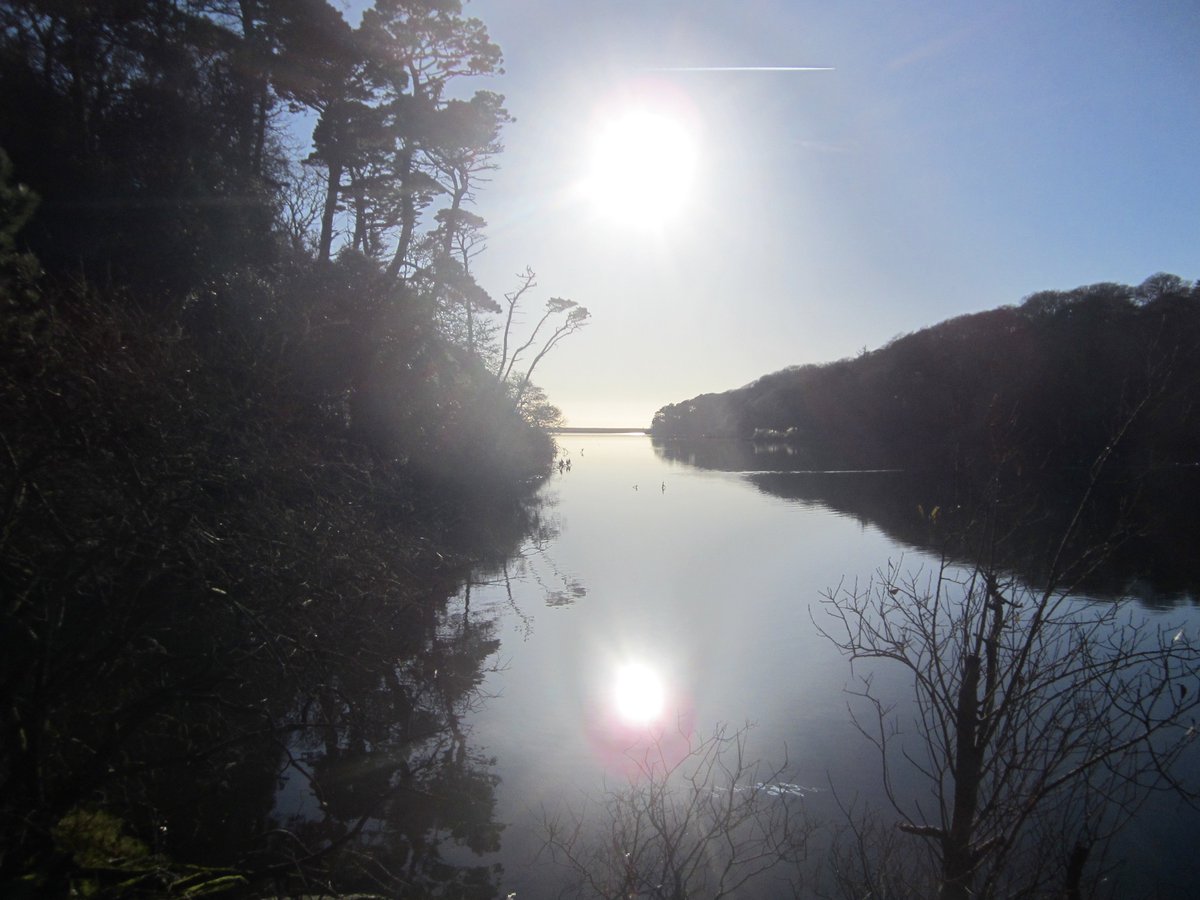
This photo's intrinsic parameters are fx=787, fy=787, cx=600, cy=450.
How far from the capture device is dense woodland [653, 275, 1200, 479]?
4477 mm

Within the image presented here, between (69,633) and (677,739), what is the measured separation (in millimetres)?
5173

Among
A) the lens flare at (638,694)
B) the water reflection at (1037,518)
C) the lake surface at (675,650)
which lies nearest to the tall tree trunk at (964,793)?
the water reflection at (1037,518)

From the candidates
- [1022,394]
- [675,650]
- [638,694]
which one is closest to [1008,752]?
[638,694]

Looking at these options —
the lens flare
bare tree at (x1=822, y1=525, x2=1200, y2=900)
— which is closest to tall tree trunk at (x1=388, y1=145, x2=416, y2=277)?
the lens flare

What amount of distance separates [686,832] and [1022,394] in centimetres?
1534

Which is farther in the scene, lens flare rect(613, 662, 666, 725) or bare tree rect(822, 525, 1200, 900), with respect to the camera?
lens flare rect(613, 662, 666, 725)

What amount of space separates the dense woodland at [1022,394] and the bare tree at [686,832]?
2817 mm

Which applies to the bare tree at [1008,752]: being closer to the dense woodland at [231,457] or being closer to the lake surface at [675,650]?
the lake surface at [675,650]

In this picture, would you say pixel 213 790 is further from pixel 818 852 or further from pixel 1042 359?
pixel 1042 359

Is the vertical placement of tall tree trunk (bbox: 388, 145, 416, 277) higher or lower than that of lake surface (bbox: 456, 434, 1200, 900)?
higher

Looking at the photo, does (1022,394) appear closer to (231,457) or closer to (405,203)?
(405,203)

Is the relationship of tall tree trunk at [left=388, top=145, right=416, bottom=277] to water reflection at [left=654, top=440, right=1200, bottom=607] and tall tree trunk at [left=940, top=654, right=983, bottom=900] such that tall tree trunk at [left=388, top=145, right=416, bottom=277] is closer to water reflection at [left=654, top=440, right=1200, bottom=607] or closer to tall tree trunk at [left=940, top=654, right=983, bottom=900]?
water reflection at [left=654, top=440, right=1200, bottom=607]

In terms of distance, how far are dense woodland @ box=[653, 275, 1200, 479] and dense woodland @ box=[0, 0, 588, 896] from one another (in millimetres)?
4469

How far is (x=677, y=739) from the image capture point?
7.61m
